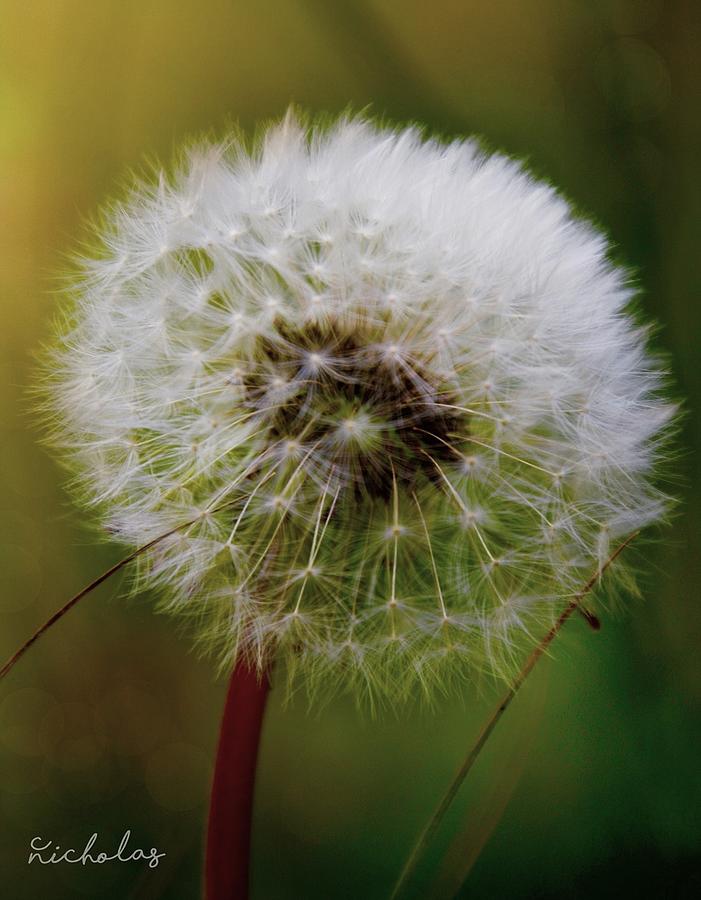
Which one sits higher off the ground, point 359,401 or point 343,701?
point 359,401

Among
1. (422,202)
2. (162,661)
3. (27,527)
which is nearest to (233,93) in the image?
(422,202)

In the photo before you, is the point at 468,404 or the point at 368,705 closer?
the point at 468,404

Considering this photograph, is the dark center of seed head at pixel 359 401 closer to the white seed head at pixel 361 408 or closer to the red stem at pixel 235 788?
the white seed head at pixel 361 408

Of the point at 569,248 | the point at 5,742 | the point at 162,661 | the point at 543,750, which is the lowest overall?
the point at 5,742

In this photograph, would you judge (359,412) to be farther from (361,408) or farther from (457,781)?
(457,781)

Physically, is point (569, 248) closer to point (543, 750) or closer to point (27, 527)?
point (543, 750)

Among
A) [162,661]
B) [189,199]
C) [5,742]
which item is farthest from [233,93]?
[5,742]

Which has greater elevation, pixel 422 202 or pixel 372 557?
pixel 422 202
